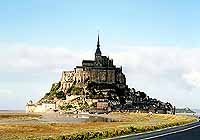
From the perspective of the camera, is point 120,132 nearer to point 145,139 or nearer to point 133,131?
point 133,131

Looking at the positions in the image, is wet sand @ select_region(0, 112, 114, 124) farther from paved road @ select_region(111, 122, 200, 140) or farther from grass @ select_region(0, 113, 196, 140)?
paved road @ select_region(111, 122, 200, 140)

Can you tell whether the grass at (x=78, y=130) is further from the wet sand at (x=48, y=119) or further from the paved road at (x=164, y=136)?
the wet sand at (x=48, y=119)

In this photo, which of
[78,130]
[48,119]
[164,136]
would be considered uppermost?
[48,119]

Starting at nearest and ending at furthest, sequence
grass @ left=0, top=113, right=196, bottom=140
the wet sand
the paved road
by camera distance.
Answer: the paved road, grass @ left=0, top=113, right=196, bottom=140, the wet sand

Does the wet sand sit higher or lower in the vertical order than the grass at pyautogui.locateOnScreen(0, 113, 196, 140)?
higher

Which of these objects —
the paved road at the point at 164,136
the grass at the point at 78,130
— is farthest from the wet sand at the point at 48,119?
the paved road at the point at 164,136

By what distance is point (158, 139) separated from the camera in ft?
107

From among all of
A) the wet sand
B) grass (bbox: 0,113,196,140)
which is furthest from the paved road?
the wet sand

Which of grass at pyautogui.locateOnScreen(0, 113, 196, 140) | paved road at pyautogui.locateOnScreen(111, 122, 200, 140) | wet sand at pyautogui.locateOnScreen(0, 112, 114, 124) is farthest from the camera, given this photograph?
wet sand at pyautogui.locateOnScreen(0, 112, 114, 124)

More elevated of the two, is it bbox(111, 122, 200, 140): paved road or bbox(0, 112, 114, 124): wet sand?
bbox(0, 112, 114, 124): wet sand

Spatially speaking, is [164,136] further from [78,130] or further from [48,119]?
[48,119]

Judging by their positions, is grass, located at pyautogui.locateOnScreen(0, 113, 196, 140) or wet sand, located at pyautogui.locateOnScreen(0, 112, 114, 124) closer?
grass, located at pyautogui.locateOnScreen(0, 113, 196, 140)

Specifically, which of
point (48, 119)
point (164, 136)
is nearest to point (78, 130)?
point (164, 136)

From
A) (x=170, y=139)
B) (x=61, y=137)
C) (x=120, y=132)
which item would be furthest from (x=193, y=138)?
(x=61, y=137)
